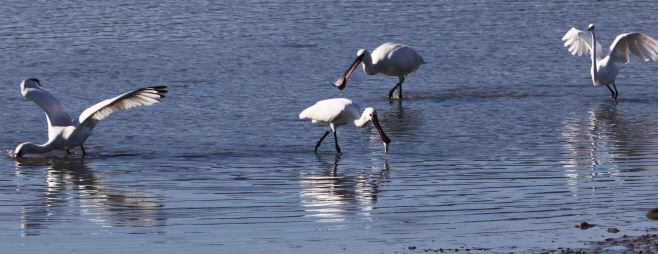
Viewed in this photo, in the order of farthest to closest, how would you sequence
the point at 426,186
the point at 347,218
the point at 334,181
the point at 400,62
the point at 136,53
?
the point at 136,53 → the point at 400,62 → the point at 334,181 → the point at 426,186 → the point at 347,218

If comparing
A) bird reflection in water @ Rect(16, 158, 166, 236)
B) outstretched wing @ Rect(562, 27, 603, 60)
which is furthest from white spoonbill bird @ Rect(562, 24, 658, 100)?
bird reflection in water @ Rect(16, 158, 166, 236)

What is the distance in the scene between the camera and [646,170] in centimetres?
895

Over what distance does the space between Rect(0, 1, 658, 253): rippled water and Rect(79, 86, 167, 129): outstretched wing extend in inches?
20.3

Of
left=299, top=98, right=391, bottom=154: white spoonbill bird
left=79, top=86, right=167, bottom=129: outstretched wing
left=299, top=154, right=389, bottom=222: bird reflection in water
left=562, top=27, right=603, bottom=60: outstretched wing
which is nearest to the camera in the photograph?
left=299, top=154, right=389, bottom=222: bird reflection in water

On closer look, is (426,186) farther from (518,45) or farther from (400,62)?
(518,45)

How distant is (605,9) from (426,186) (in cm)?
1837

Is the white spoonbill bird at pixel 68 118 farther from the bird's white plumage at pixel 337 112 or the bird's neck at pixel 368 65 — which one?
the bird's neck at pixel 368 65

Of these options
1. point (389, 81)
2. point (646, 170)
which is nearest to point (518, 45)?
point (389, 81)

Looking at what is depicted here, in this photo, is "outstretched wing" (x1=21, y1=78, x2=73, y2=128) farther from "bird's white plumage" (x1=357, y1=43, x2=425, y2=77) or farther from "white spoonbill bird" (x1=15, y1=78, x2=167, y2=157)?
"bird's white plumage" (x1=357, y1=43, x2=425, y2=77)

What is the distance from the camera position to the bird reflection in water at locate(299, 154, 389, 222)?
7395 millimetres

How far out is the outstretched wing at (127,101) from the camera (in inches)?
389

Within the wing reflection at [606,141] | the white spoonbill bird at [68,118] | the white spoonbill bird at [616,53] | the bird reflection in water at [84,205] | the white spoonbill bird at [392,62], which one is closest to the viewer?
the bird reflection in water at [84,205]

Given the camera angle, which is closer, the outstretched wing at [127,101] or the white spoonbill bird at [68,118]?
the outstretched wing at [127,101]

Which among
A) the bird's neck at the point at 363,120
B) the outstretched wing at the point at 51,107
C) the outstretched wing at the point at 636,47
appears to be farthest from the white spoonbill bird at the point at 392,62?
the outstretched wing at the point at 51,107
